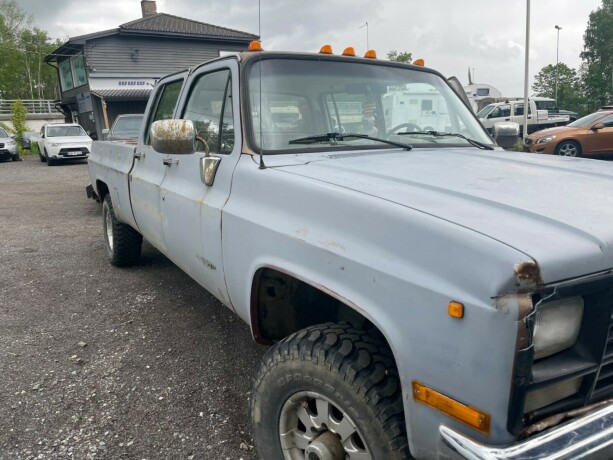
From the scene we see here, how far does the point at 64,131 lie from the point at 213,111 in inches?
750

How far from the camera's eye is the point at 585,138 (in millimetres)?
13484

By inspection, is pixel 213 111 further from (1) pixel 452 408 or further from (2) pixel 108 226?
(2) pixel 108 226

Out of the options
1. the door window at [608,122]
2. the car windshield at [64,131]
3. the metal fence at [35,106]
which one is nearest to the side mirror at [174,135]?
the door window at [608,122]

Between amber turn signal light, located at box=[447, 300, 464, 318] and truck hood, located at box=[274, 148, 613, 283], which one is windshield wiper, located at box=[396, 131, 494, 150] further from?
amber turn signal light, located at box=[447, 300, 464, 318]

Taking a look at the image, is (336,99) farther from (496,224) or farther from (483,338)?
(483,338)

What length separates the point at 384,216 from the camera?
1699 mm

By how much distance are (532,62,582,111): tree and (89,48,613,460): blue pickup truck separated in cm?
4730

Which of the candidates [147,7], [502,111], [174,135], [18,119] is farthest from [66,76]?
[174,135]

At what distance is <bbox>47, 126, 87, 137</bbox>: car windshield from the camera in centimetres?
1948

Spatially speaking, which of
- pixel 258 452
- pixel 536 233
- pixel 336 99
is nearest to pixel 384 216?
pixel 536 233

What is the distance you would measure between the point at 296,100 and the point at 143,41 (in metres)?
28.0

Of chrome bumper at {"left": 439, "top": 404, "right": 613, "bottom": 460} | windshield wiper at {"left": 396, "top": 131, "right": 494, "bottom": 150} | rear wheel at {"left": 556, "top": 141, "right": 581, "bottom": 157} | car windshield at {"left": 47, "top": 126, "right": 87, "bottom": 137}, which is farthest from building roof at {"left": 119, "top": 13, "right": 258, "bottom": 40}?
chrome bumper at {"left": 439, "top": 404, "right": 613, "bottom": 460}

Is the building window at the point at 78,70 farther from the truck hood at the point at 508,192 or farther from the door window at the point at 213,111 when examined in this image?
the truck hood at the point at 508,192

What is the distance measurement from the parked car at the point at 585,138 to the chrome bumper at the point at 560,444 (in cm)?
1316
